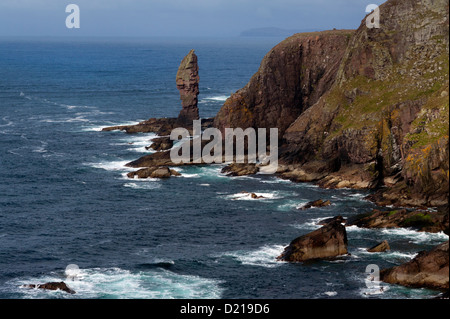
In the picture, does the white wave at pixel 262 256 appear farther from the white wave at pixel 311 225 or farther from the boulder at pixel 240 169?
the boulder at pixel 240 169

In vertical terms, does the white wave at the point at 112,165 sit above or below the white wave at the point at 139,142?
below

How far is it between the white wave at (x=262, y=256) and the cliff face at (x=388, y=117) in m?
26.8

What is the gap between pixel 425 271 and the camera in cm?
8731

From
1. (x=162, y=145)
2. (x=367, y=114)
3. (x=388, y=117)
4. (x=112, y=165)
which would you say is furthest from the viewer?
(x=162, y=145)

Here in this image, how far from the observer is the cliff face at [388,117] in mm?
122062

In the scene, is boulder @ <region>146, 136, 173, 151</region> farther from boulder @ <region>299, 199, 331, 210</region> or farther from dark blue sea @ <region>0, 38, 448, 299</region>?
boulder @ <region>299, 199, 331, 210</region>

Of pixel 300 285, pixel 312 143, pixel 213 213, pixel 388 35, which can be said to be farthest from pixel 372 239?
pixel 388 35

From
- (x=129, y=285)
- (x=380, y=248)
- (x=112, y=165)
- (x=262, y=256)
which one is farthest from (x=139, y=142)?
(x=129, y=285)

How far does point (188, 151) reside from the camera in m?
156

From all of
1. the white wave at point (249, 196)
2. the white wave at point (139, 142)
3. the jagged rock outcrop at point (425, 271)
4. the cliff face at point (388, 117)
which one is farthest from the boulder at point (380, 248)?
the white wave at point (139, 142)

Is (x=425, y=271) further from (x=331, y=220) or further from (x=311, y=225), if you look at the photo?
(x=311, y=225)

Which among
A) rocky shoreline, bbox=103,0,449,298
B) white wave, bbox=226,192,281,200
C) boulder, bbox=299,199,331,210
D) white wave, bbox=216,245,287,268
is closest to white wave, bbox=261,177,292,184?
rocky shoreline, bbox=103,0,449,298

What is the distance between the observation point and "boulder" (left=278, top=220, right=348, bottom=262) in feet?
322

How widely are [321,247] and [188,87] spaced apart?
98303mm
